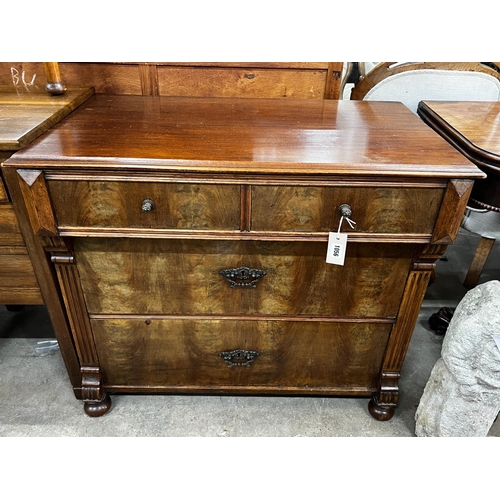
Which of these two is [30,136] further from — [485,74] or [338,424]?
[485,74]

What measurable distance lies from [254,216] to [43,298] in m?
0.64

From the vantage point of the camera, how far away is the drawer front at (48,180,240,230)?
845 millimetres

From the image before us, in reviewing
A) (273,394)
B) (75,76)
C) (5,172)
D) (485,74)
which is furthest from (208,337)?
(485,74)

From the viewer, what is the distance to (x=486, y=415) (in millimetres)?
1042

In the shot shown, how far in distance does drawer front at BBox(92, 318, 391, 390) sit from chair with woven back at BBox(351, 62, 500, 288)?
712 millimetres

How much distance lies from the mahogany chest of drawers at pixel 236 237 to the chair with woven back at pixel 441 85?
305 millimetres

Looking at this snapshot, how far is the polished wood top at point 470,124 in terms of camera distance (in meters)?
1.02

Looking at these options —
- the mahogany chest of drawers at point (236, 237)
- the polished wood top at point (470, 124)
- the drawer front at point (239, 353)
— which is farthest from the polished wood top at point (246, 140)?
the drawer front at point (239, 353)

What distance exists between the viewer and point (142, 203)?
2.83 feet

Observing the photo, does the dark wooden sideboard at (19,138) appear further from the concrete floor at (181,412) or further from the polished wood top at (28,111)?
the concrete floor at (181,412)

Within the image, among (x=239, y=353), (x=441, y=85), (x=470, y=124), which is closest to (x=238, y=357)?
(x=239, y=353)

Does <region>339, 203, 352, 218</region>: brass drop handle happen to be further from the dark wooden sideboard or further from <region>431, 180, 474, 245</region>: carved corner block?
the dark wooden sideboard

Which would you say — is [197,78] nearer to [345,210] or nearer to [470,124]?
[345,210]

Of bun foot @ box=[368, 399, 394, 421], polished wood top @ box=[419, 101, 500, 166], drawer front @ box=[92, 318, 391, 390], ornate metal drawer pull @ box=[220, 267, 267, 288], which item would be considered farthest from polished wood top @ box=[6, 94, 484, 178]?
bun foot @ box=[368, 399, 394, 421]
